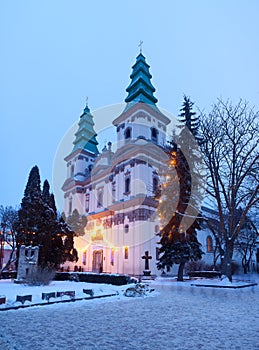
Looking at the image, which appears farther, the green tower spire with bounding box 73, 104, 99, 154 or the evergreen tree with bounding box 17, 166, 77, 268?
the green tower spire with bounding box 73, 104, 99, 154

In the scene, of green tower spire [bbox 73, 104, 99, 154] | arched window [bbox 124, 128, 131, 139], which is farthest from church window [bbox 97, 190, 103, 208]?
green tower spire [bbox 73, 104, 99, 154]

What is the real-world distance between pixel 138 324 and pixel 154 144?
28562mm

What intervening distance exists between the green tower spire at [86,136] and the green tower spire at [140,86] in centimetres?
1220

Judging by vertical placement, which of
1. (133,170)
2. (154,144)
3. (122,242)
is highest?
(154,144)

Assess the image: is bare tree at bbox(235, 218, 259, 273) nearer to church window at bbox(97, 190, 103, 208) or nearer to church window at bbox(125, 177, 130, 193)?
church window at bbox(125, 177, 130, 193)

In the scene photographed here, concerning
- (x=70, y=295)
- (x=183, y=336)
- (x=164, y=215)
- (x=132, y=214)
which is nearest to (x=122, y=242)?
(x=132, y=214)

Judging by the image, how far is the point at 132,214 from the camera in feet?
107

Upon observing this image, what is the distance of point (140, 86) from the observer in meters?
37.0

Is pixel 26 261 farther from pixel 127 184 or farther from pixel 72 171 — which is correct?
pixel 72 171

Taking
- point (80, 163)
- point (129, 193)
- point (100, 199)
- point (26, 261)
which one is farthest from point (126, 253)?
point (80, 163)

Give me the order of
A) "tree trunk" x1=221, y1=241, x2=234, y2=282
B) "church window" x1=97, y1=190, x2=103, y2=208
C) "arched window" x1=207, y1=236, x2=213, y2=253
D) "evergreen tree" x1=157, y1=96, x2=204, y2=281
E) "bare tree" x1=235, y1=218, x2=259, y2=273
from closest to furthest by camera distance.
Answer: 1. "tree trunk" x1=221, y1=241, x2=234, y2=282
2. "evergreen tree" x1=157, y1=96, x2=204, y2=281
3. "bare tree" x1=235, y1=218, x2=259, y2=273
4. "church window" x1=97, y1=190, x2=103, y2=208
5. "arched window" x1=207, y1=236, x2=213, y2=253

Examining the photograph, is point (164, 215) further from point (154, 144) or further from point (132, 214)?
point (154, 144)

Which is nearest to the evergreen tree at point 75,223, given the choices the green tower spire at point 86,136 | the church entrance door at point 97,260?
the church entrance door at point 97,260

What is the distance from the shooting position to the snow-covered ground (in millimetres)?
5430
